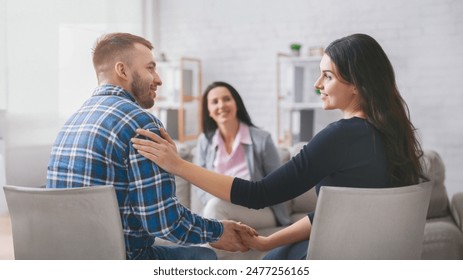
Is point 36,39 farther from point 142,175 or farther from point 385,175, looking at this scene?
point 385,175

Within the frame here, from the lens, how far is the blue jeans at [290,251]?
1517 millimetres

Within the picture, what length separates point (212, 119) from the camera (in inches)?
125

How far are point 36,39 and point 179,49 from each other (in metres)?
2.68

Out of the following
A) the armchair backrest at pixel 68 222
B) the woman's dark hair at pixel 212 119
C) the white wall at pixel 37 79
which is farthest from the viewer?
the woman's dark hair at pixel 212 119

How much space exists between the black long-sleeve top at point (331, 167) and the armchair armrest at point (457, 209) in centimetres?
152

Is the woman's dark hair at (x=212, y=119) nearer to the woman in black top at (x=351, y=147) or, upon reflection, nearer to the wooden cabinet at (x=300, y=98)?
the wooden cabinet at (x=300, y=98)

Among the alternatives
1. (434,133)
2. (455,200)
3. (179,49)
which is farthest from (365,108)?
(179,49)

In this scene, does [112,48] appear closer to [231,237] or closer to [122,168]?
[122,168]

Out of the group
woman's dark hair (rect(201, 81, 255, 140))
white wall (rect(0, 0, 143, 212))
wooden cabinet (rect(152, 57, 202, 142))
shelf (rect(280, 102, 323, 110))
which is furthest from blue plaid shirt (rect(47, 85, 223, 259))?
wooden cabinet (rect(152, 57, 202, 142))

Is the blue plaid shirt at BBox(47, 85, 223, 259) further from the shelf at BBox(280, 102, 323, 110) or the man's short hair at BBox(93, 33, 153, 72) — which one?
the shelf at BBox(280, 102, 323, 110)

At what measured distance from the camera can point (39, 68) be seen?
267 cm

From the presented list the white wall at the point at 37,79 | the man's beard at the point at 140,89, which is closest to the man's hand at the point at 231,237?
the man's beard at the point at 140,89

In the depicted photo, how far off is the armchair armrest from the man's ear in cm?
193

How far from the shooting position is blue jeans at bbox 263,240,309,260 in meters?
1.52
